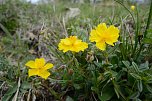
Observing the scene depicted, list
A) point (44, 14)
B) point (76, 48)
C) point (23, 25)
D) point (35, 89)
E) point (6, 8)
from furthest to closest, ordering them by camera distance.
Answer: point (44, 14)
point (6, 8)
point (23, 25)
point (35, 89)
point (76, 48)

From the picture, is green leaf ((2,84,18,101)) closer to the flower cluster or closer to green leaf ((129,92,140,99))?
the flower cluster

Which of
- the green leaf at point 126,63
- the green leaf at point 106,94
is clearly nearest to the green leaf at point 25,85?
the green leaf at point 106,94

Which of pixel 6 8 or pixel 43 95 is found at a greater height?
pixel 6 8

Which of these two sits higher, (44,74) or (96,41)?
(96,41)

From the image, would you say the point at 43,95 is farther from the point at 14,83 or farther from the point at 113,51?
the point at 113,51

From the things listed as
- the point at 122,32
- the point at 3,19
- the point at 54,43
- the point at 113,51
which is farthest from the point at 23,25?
the point at 113,51

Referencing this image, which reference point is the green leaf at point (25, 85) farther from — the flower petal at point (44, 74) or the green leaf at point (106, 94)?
the green leaf at point (106, 94)

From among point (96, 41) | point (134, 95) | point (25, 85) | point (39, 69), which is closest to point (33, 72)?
point (39, 69)

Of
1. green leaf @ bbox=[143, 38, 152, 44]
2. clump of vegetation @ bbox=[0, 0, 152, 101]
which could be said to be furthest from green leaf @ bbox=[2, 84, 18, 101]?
green leaf @ bbox=[143, 38, 152, 44]

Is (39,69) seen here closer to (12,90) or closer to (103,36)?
(12,90)

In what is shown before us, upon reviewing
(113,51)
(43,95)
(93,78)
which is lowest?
(43,95)

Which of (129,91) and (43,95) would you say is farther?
(43,95)
